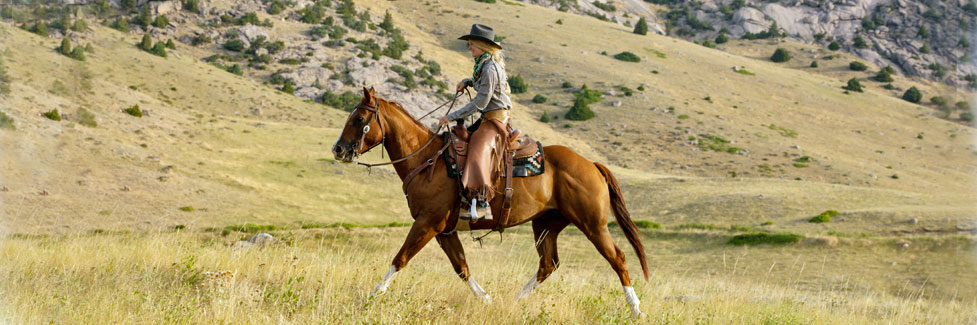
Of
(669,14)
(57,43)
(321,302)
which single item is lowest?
(669,14)

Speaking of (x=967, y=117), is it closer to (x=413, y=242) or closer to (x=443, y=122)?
(x=443, y=122)

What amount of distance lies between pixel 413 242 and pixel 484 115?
1.88m

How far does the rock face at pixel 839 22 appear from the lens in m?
136

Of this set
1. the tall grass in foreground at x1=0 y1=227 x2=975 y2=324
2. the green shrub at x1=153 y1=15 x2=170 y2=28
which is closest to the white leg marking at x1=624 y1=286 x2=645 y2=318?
the tall grass in foreground at x1=0 y1=227 x2=975 y2=324

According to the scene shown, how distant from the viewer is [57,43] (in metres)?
59.4

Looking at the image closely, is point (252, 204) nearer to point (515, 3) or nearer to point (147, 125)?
point (147, 125)

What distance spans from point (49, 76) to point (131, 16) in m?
43.9

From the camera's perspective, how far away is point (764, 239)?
2688cm

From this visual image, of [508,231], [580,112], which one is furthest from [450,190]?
[580,112]

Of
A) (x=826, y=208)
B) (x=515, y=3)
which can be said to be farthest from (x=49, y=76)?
(x=515, y=3)

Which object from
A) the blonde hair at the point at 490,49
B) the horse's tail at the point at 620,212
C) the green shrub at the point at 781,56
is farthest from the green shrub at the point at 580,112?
the blonde hair at the point at 490,49

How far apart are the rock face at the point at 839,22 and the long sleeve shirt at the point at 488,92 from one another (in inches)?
5463

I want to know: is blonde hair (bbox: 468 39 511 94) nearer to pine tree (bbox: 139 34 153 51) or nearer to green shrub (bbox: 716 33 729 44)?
pine tree (bbox: 139 34 153 51)

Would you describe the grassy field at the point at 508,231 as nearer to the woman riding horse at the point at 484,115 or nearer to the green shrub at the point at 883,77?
the woman riding horse at the point at 484,115
